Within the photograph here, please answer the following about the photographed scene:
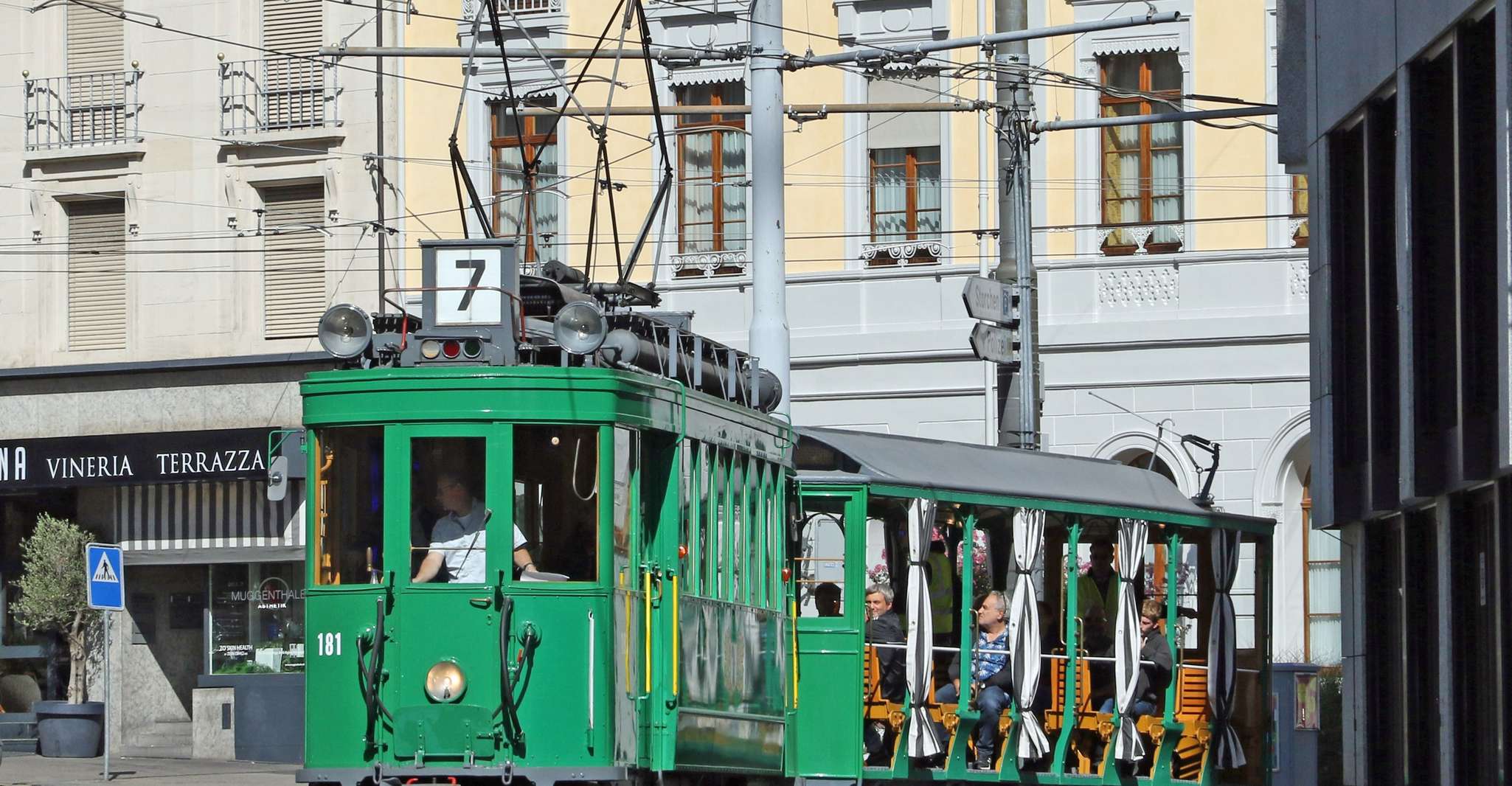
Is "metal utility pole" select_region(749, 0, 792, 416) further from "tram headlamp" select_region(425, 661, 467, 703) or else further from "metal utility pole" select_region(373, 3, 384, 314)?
"metal utility pole" select_region(373, 3, 384, 314)

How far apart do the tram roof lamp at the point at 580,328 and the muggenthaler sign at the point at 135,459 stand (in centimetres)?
1721

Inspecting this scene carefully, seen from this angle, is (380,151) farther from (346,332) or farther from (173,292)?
(346,332)

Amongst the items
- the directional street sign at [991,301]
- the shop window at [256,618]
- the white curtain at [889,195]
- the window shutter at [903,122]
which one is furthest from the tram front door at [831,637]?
the shop window at [256,618]

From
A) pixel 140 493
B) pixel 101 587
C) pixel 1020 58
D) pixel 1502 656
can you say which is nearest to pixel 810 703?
pixel 1502 656

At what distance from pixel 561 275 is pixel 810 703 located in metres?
3.46

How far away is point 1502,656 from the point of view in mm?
13930

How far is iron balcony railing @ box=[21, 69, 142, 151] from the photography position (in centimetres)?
3119

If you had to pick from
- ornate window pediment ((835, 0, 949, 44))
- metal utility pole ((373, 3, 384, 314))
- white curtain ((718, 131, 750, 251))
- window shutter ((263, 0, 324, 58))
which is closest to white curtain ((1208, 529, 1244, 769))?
ornate window pediment ((835, 0, 949, 44))

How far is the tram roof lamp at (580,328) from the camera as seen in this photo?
12.3 meters

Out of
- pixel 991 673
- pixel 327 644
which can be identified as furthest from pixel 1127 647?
pixel 327 644

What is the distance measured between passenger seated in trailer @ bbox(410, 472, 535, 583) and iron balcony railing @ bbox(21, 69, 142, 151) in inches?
800

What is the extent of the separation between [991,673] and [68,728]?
46.6 ft

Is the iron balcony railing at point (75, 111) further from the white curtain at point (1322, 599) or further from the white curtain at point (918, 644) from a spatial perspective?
the white curtain at point (918, 644)

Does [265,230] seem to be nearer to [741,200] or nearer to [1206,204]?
[741,200]
